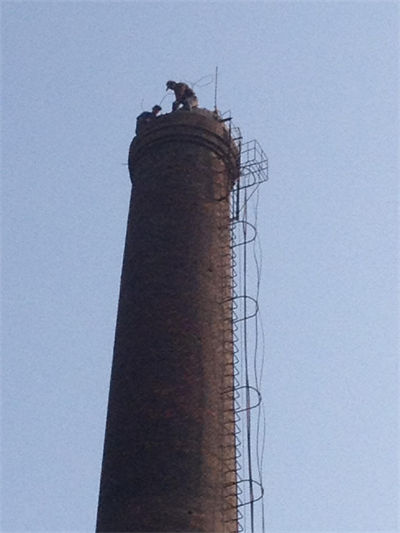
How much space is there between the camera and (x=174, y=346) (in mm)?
19812

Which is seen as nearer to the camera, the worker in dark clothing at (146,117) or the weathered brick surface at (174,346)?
the weathered brick surface at (174,346)

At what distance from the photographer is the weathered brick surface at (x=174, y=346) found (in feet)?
60.0

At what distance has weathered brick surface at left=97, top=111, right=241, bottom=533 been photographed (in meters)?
18.3

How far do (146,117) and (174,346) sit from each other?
695 cm

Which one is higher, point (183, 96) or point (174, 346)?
point (183, 96)

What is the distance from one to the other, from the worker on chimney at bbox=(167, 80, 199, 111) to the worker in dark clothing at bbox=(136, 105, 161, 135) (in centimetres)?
46

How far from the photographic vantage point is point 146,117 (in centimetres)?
2405

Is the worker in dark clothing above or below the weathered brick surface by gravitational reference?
above

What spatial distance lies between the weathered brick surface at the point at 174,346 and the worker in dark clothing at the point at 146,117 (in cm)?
42

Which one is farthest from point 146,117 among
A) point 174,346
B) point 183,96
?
point 174,346

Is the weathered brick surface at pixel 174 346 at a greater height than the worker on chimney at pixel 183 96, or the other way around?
the worker on chimney at pixel 183 96

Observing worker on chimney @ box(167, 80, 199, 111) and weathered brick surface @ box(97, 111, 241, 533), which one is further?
worker on chimney @ box(167, 80, 199, 111)

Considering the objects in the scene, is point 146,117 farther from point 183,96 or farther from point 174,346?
point 174,346

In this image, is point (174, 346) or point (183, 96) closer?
point (174, 346)
